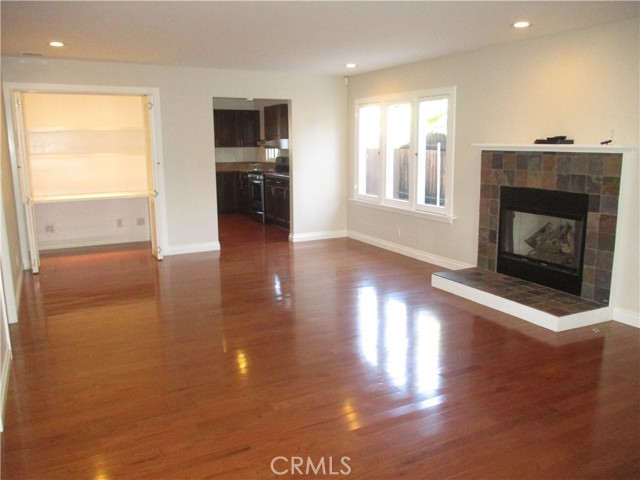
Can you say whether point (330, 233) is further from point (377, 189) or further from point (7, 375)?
point (7, 375)

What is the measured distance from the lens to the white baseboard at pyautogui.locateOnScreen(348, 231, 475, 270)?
19.9ft

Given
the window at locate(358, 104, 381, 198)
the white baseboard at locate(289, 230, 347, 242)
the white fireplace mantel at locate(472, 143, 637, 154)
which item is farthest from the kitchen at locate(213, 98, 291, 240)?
the white fireplace mantel at locate(472, 143, 637, 154)

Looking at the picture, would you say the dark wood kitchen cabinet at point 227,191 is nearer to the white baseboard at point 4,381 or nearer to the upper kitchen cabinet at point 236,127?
the upper kitchen cabinet at point 236,127

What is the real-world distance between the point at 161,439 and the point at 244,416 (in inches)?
18.2

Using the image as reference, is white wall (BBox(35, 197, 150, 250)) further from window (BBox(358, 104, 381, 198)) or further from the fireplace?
the fireplace

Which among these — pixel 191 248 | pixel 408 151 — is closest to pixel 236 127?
pixel 191 248

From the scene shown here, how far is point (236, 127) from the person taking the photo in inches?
420

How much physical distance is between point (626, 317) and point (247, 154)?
28.1 feet

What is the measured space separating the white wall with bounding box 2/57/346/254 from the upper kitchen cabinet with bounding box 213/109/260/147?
3.41 m

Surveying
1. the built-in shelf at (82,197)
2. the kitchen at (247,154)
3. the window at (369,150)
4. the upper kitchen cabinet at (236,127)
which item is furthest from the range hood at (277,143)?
the built-in shelf at (82,197)

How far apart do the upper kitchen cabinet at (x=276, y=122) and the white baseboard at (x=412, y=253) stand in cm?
249

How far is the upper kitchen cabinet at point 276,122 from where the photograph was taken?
918 cm

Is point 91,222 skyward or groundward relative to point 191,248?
skyward

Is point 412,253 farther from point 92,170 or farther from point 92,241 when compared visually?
point 92,170
